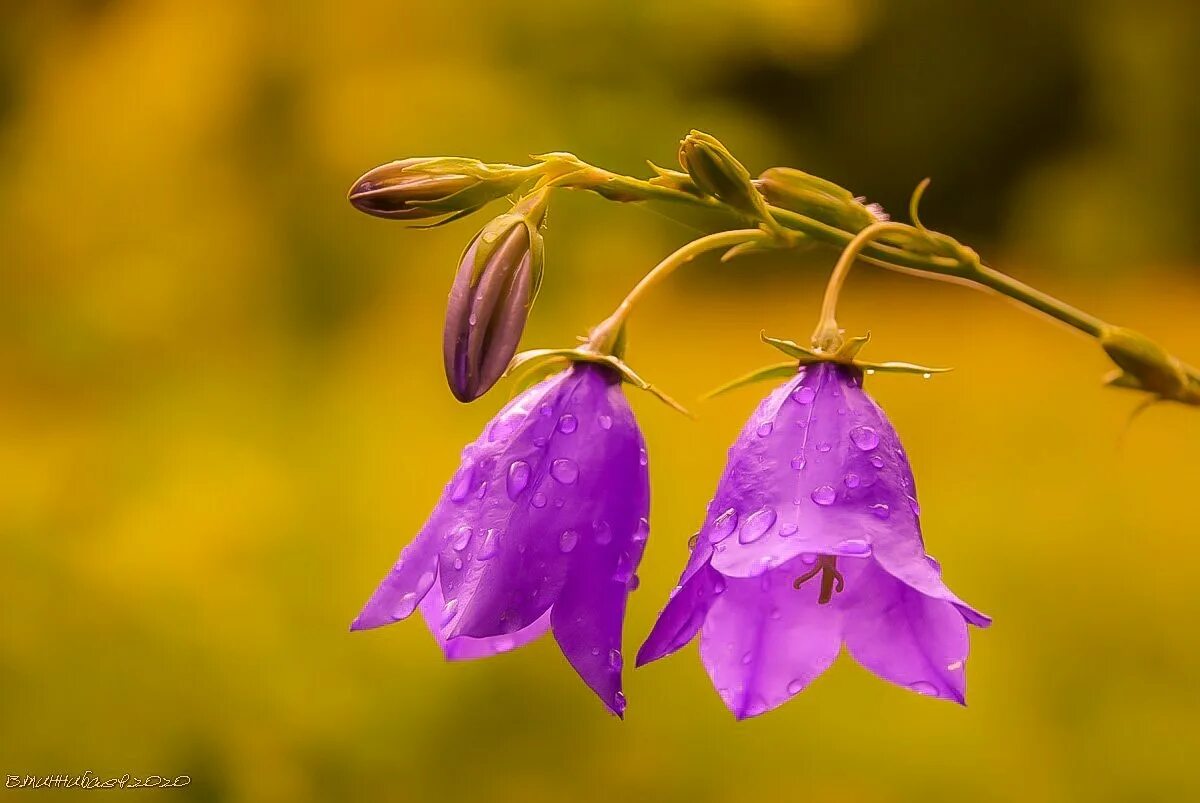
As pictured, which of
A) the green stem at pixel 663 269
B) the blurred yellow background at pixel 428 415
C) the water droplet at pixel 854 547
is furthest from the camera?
the blurred yellow background at pixel 428 415

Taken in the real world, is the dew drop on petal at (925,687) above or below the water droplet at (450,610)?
below

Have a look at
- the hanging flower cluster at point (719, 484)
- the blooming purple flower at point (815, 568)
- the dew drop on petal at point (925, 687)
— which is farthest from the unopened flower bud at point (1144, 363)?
the dew drop on petal at point (925, 687)

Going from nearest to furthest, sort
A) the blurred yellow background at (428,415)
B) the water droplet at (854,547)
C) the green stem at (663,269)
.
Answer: the water droplet at (854,547), the green stem at (663,269), the blurred yellow background at (428,415)

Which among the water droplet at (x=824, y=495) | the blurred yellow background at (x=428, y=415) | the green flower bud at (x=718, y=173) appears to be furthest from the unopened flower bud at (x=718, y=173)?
the blurred yellow background at (x=428, y=415)

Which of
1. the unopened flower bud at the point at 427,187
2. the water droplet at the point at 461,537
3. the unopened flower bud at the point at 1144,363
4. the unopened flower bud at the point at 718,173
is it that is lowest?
the water droplet at the point at 461,537

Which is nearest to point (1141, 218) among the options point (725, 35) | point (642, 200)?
point (725, 35)

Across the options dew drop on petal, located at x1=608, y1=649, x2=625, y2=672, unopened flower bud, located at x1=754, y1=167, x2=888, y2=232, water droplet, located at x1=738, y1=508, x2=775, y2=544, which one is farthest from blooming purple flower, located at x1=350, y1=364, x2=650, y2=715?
unopened flower bud, located at x1=754, y1=167, x2=888, y2=232

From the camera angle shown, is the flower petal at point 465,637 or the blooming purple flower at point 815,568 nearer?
the blooming purple flower at point 815,568

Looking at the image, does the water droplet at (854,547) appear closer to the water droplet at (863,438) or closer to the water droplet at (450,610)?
the water droplet at (863,438)
